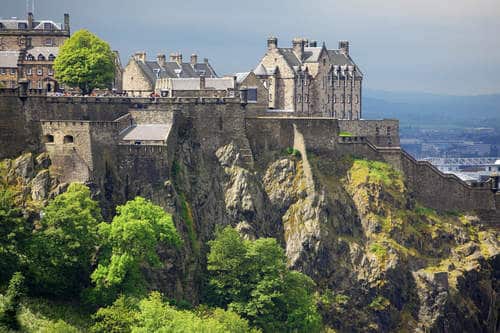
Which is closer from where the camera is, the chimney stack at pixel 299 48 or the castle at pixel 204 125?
the castle at pixel 204 125

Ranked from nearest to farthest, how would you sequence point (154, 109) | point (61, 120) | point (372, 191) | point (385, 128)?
point (61, 120) → point (154, 109) → point (372, 191) → point (385, 128)

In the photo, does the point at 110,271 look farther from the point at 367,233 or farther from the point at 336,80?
the point at 336,80

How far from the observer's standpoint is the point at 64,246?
77.5 m

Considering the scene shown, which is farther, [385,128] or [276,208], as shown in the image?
[385,128]

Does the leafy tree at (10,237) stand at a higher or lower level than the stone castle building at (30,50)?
lower

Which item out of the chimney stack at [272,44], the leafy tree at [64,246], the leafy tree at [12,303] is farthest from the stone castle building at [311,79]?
the leafy tree at [12,303]

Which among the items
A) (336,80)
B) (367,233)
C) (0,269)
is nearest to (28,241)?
(0,269)

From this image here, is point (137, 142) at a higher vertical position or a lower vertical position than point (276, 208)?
higher

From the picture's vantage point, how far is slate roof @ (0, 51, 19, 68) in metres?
106

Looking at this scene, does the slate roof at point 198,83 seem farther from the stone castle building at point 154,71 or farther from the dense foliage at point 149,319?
the dense foliage at point 149,319

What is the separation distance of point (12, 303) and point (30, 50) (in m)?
42.4

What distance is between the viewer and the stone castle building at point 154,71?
362 feet

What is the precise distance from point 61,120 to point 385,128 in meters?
36.2

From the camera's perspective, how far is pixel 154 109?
91.9 m
